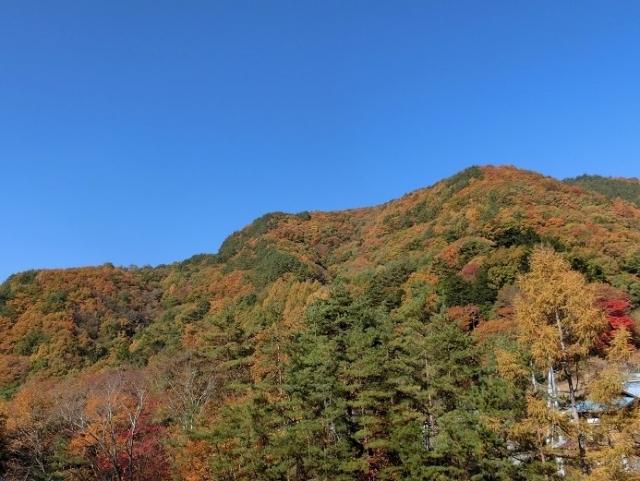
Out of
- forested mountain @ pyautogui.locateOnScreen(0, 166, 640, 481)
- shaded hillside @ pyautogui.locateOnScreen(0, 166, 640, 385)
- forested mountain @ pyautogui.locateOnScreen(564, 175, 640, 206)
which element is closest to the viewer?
forested mountain @ pyautogui.locateOnScreen(0, 166, 640, 481)

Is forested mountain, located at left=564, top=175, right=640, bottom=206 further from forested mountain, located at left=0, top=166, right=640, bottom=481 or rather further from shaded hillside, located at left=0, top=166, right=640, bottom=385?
shaded hillside, located at left=0, top=166, right=640, bottom=385

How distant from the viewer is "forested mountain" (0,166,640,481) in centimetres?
1123

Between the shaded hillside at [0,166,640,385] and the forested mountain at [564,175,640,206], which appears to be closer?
the shaded hillside at [0,166,640,385]

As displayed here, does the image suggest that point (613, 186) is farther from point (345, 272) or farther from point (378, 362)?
point (378, 362)

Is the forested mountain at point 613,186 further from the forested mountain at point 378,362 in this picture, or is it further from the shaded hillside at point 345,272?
the shaded hillside at point 345,272

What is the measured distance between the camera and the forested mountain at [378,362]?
1123 cm

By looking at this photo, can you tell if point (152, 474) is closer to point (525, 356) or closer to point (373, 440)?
point (373, 440)

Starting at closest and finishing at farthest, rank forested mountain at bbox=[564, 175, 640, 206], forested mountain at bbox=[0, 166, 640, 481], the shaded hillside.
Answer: forested mountain at bbox=[0, 166, 640, 481], the shaded hillside, forested mountain at bbox=[564, 175, 640, 206]

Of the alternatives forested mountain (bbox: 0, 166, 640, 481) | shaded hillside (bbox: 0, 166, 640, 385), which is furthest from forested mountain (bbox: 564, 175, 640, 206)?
shaded hillside (bbox: 0, 166, 640, 385)

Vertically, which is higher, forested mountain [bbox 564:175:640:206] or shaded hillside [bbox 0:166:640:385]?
forested mountain [bbox 564:175:640:206]

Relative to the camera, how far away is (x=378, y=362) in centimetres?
1755

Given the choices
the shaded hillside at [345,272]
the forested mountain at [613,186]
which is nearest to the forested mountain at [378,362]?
the shaded hillside at [345,272]

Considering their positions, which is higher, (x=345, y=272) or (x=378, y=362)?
(x=345, y=272)

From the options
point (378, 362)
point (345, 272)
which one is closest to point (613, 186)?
point (345, 272)
